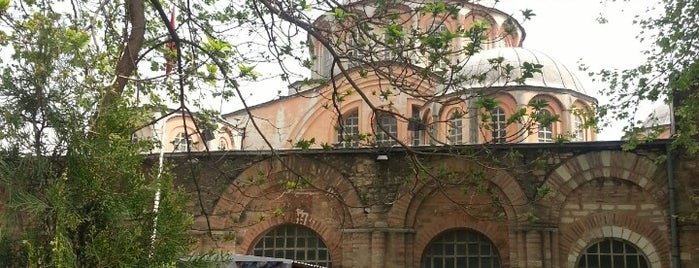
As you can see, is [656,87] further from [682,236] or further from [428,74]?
[428,74]

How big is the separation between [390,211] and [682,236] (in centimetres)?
431

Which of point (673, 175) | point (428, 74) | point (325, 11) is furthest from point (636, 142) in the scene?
point (325, 11)

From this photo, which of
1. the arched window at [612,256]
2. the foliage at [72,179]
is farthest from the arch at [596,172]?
the foliage at [72,179]

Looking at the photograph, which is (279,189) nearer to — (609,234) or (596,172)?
(596,172)

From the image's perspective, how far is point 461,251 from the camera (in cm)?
1206

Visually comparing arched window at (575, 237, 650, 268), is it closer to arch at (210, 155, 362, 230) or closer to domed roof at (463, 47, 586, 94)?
arch at (210, 155, 362, 230)

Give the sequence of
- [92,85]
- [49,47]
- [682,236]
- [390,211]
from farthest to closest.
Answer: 1. [390,211]
2. [682,236]
3. [92,85]
4. [49,47]

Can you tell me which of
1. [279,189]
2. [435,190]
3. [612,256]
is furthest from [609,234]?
[279,189]

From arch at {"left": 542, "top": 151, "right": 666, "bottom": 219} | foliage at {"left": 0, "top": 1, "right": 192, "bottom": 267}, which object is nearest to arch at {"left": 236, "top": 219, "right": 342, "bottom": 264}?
arch at {"left": 542, "top": 151, "right": 666, "bottom": 219}

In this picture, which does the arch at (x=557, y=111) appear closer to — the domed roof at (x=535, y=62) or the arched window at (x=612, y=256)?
the domed roof at (x=535, y=62)

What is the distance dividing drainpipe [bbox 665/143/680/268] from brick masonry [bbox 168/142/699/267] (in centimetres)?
10

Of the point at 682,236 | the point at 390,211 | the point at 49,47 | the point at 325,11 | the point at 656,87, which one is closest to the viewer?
the point at 49,47

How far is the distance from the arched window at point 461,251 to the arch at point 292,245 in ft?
5.58

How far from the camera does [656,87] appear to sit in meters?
10.2
